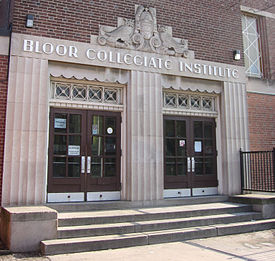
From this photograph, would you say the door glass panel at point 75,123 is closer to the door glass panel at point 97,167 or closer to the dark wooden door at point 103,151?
the dark wooden door at point 103,151

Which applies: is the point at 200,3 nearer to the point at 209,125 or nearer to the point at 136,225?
the point at 209,125

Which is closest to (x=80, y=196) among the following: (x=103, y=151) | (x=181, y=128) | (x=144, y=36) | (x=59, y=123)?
(x=103, y=151)

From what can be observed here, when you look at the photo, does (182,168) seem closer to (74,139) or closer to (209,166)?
(209,166)

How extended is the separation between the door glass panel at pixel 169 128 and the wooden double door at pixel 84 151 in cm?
142

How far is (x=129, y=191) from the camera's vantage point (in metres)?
7.76

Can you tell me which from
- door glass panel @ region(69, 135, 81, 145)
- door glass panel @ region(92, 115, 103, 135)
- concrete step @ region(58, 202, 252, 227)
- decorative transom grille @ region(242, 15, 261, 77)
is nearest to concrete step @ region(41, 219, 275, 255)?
concrete step @ region(58, 202, 252, 227)

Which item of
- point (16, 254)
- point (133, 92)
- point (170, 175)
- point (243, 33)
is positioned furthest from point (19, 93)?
point (243, 33)

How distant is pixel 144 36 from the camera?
27.5 ft

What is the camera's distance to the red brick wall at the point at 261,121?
973 centimetres

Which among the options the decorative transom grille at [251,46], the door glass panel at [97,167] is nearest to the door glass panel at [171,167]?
the door glass panel at [97,167]

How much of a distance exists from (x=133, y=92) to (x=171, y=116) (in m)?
1.42

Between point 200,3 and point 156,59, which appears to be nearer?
point 156,59

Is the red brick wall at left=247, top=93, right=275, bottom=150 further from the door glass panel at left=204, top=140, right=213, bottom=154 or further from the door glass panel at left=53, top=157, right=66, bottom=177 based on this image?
the door glass panel at left=53, top=157, right=66, bottom=177

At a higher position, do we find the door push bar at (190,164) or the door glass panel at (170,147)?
the door glass panel at (170,147)
